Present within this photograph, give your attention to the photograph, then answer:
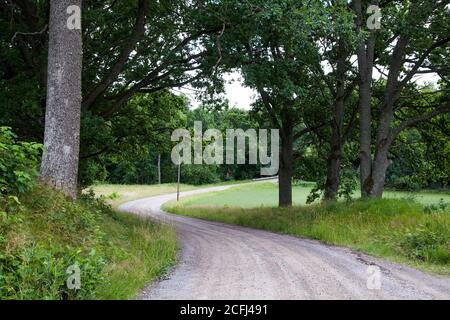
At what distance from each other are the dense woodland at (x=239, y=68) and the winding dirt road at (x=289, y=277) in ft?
11.2

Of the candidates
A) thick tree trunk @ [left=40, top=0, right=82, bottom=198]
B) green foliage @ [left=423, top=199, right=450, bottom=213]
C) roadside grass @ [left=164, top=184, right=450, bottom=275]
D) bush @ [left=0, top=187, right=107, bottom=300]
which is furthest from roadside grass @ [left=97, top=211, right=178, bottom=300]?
green foliage @ [left=423, top=199, right=450, bottom=213]

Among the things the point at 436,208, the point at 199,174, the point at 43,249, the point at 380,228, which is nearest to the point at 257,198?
the point at 436,208

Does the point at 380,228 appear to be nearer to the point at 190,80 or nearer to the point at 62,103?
the point at 62,103

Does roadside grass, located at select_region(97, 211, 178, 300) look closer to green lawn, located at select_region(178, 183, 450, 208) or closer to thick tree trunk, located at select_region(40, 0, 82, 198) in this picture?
thick tree trunk, located at select_region(40, 0, 82, 198)

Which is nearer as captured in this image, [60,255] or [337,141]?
[60,255]

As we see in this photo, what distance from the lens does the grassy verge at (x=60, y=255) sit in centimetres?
566

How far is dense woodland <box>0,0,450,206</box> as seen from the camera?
36.8 feet

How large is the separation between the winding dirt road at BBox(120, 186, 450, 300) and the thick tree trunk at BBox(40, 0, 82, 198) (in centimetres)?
315

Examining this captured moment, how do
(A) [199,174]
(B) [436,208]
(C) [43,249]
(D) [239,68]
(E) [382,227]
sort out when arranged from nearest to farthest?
1. (C) [43,249]
2. (E) [382,227]
3. (B) [436,208]
4. (D) [239,68]
5. (A) [199,174]

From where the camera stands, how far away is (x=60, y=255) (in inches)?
255

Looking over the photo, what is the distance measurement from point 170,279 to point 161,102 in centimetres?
1877

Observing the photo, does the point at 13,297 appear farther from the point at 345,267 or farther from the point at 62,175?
the point at 345,267

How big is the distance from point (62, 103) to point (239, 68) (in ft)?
24.7
